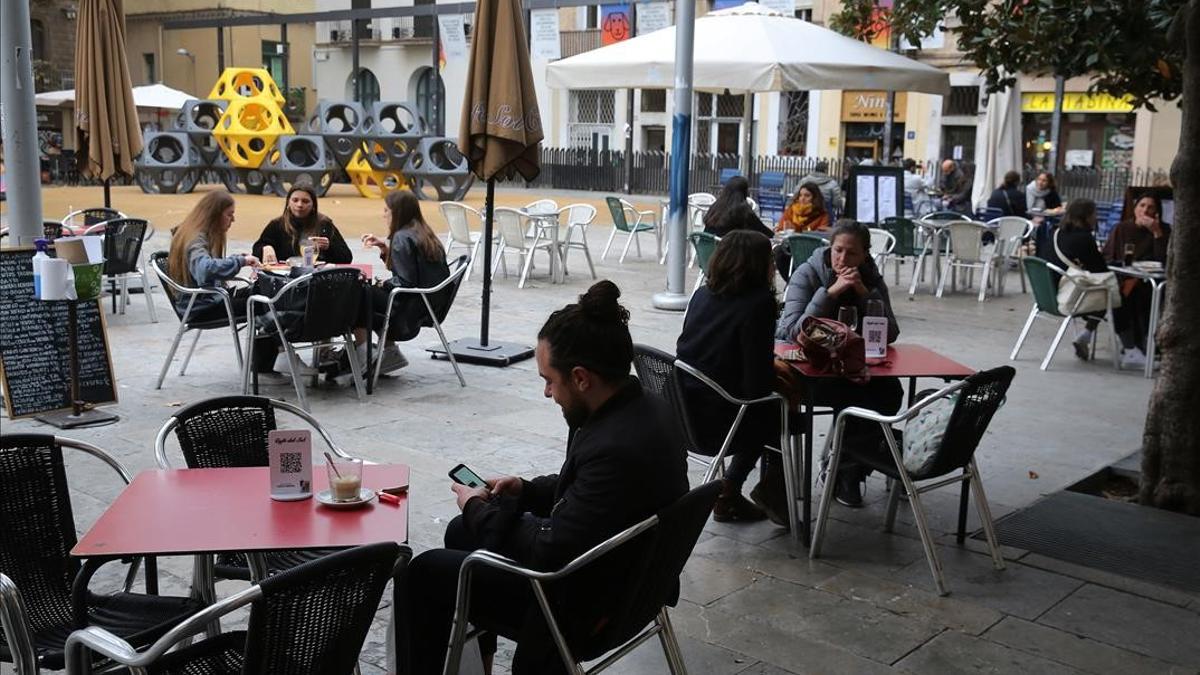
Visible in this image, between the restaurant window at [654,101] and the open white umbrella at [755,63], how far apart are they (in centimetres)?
2461

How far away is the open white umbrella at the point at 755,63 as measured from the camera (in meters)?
10.9

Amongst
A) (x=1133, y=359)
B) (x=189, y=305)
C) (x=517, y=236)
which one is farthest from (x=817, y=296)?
(x=517, y=236)

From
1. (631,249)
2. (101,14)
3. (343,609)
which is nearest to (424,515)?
(343,609)

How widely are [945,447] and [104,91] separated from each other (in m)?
7.81

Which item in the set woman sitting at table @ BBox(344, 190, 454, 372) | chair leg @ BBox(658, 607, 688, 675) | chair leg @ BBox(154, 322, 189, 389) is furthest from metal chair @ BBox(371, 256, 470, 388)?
chair leg @ BBox(658, 607, 688, 675)

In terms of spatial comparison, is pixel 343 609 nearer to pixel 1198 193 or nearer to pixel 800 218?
pixel 1198 193

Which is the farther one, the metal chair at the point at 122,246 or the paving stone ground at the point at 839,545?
the metal chair at the point at 122,246

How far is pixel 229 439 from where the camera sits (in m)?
3.58

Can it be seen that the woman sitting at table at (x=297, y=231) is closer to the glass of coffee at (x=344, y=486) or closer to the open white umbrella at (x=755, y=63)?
the open white umbrella at (x=755, y=63)

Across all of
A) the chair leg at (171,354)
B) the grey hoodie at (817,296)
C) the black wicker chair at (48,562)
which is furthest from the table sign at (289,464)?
the chair leg at (171,354)

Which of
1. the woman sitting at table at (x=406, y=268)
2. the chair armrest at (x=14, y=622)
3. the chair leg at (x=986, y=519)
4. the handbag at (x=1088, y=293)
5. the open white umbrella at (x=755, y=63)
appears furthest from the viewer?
the open white umbrella at (x=755, y=63)

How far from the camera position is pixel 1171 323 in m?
5.20

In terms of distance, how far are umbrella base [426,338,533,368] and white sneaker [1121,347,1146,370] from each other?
4498mm

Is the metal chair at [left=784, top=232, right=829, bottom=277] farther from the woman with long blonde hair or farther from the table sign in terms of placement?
the table sign
